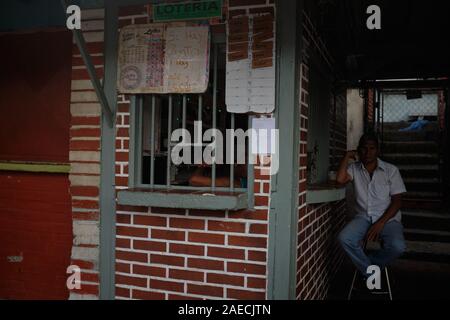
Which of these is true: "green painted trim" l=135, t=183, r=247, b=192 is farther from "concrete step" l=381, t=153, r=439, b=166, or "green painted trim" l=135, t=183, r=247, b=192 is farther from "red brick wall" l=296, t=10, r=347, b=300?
"concrete step" l=381, t=153, r=439, b=166

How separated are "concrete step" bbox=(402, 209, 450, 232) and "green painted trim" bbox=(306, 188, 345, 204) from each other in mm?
3768

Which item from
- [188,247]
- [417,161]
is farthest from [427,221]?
[188,247]

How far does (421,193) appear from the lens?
862 cm

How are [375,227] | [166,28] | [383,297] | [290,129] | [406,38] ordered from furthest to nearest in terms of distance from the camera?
[406,38] < [383,297] < [375,227] < [166,28] < [290,129]

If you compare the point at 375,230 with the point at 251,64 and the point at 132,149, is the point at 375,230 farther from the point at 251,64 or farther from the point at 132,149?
the point at 132,149

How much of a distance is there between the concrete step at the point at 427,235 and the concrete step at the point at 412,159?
99.7 inches

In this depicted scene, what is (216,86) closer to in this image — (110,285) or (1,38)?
(110,285)

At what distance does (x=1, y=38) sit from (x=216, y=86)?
238cm

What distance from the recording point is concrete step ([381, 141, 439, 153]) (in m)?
9.82

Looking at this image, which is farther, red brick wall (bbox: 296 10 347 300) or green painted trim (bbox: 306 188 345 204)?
green painted trim (bbox: 306 188 345 204)

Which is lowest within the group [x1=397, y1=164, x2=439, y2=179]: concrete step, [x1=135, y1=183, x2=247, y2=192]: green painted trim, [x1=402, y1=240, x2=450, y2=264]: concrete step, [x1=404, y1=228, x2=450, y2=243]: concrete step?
[x1=402, y1=240, x2=450, y2=264]: concrete step

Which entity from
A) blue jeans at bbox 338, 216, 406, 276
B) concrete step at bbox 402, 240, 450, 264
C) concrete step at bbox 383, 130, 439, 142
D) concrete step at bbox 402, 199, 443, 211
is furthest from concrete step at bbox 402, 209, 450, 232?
blue jeans at bbox 338, 216, 406, 276

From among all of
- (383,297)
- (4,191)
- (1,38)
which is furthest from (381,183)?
(1,38)
